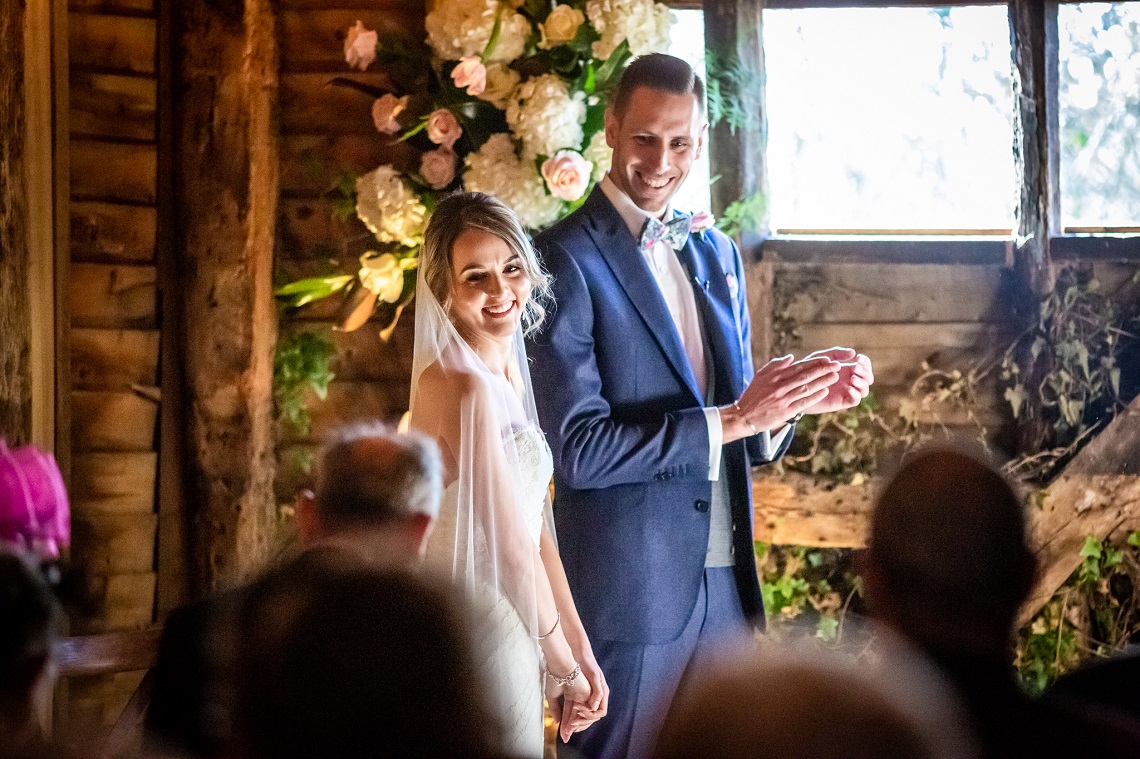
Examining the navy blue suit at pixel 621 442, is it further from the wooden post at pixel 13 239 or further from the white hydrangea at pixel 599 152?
the wooden post at pixel 13 239

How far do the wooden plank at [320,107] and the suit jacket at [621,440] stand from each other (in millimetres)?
1092

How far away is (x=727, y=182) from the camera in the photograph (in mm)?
3473

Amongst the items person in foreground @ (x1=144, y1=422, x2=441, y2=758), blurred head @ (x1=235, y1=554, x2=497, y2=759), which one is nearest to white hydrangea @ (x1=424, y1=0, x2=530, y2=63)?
person in foreground @ (x1=144, y1=422, x2=441, y2=758)

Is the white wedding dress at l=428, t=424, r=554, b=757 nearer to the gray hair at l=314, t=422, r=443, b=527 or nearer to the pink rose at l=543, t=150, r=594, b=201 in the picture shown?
the gray hair at l=314, t=422, r=443, b=527

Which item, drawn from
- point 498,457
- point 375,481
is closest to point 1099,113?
point 498,457

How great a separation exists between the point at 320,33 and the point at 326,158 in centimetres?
35

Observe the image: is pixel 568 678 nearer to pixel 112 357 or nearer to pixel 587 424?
pixel 587 424

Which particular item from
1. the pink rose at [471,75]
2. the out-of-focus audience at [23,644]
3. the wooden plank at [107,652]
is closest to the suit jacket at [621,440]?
the pink rose at [471,75]

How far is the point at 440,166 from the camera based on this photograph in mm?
3043

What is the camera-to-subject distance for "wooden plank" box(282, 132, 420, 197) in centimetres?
334

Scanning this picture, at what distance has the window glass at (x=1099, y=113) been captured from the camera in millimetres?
3455

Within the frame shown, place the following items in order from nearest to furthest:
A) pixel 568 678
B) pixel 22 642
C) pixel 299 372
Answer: pixel 22 642 < pixel 568 678 < pixel 299 372

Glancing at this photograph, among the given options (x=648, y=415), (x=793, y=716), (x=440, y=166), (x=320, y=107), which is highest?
(x=320, y=107)

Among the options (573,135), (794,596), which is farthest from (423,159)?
(794,596)
